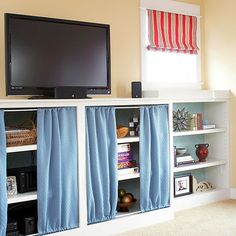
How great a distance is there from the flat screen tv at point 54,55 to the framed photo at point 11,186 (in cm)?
69

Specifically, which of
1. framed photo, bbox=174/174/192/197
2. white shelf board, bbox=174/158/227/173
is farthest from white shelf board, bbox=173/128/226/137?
framed photo, bbox=174/174/192/197

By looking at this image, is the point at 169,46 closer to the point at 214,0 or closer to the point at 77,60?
the point at 214,0

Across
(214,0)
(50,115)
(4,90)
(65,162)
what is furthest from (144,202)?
(214,0)

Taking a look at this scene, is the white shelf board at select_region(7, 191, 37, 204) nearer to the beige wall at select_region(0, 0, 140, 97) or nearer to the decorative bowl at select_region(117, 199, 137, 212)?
the decorative bowl at select_region(117, 199, 137, 212)

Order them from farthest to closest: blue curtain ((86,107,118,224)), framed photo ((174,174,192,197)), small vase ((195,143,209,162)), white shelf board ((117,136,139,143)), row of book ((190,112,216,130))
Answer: small vase ((195,143,209,162)), row of book ((190,112,216,130)), framed photo ((174,174,192,197)), white shelf board ((117,136,139,143)), blue curtain ((86,107,118,224))

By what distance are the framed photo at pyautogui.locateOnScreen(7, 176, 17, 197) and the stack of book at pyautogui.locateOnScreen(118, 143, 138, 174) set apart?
0.99 meters

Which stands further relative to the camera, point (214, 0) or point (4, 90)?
point (214, 0)

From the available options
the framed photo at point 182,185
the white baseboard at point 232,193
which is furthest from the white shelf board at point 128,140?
the white baseboard at point 232,193

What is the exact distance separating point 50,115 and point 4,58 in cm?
67

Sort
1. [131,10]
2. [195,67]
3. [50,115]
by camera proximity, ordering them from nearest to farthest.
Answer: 1. [50,115]
2. [131,10]
3. [195,67]

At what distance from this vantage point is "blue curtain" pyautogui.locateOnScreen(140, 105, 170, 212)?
3885 mm

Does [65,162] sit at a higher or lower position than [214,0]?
lower

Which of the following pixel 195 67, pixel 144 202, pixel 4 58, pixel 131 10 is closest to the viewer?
pixel 4 58

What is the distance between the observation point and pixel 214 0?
16.3 ft
